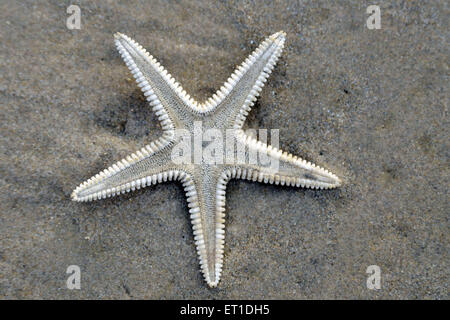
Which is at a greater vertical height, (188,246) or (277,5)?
(277,5)

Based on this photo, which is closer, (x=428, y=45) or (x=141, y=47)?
(x=141, y=47)

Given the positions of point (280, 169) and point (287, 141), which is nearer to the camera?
point (280, 169)

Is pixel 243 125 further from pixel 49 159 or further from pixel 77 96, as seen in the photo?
pixel 49 159

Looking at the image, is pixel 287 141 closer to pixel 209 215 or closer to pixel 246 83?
pixel 246 83

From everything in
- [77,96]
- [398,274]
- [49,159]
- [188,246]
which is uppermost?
[77,96]

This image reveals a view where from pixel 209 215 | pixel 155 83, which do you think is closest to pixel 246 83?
pixel 155 83

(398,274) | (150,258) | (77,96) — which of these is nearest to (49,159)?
(77,96)
